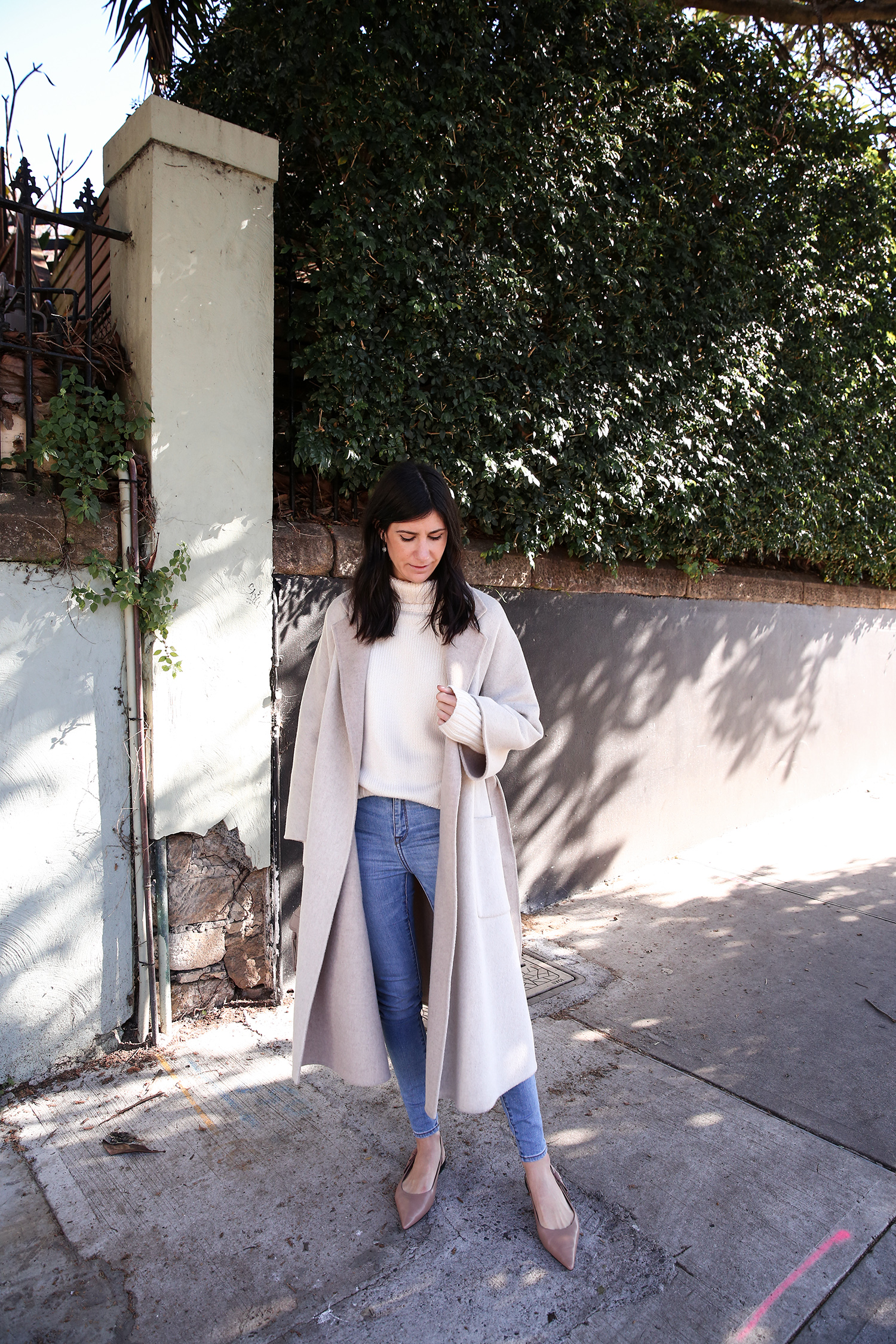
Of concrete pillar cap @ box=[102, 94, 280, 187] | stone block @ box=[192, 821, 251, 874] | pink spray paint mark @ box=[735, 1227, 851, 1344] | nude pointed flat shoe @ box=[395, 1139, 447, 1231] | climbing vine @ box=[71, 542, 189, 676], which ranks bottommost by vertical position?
pink spray paint mark @ box=[735, 1227, 851, 1344]

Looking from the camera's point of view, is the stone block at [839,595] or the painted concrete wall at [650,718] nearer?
the painted concrete wall at [650,718]

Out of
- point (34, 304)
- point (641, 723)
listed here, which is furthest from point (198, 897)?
point (641, 723)

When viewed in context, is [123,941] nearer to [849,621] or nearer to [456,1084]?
[456,1084]

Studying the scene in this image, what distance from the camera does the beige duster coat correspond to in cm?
214

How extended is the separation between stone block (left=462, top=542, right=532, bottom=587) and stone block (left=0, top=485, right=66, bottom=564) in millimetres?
1851

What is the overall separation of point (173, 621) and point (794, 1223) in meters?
2.68

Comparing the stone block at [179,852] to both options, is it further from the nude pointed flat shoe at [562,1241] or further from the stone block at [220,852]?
the nude pointed flat shoe at [562,1241]

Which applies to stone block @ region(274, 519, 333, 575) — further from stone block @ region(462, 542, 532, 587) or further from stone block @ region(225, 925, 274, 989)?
stone block @ region(225, 925, 274, 989)

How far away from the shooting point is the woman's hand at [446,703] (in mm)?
2090

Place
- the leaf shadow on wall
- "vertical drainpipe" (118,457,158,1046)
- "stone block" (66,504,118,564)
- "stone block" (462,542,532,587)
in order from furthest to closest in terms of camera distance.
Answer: the leaf shadow on wall
"stone block" (462,542,532,587)
"vertical drainpipe" (118,457,158,1046)
"stone block" (66,504,118,564)

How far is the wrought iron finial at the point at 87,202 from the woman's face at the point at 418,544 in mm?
1865

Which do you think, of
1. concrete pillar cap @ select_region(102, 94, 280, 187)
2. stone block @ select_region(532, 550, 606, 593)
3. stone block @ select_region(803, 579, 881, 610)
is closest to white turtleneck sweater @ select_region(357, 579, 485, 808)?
concrete pillar cap @ select_region(102, 94, 280, 187)

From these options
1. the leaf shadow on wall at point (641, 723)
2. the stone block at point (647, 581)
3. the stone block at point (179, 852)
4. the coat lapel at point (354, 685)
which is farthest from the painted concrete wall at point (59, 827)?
the stone block at point (647, 581)

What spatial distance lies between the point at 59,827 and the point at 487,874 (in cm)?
155
